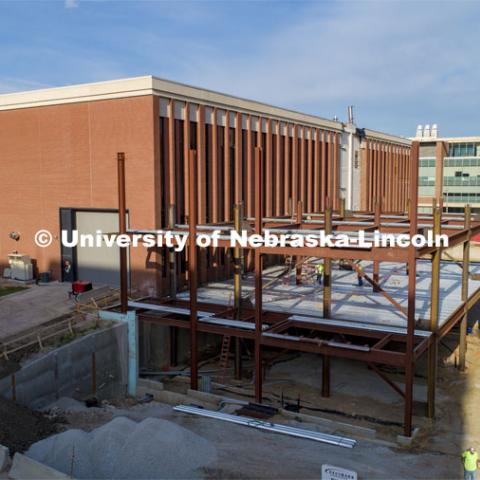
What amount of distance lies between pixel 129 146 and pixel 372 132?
82.4 feet

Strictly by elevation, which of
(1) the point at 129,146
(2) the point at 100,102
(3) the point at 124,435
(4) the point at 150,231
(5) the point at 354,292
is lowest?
(3) the point at 124,435

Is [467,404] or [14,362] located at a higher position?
[14,362]

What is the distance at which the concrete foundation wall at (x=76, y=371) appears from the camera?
667 inches

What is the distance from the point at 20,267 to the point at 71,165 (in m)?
5.42

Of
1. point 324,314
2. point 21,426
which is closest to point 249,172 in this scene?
point 324,314

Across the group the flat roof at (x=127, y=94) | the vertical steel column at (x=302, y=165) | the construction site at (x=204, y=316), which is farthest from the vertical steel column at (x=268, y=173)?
the vertical steel column at (x=302, y=165)

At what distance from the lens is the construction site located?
47.9ft

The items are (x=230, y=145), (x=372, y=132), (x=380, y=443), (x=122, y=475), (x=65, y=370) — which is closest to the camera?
(x=122, y=475)

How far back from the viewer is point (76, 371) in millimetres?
18703

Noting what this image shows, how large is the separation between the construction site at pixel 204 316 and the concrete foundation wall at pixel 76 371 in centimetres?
5

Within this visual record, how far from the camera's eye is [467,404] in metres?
20.2

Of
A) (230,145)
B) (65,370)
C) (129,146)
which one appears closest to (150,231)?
(129,146)

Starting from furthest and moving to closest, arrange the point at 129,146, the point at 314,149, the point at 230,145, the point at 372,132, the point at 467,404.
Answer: the point at 372,132
the point at 314,149
the point at 230,145
the point at 129,146
the point at 467,404

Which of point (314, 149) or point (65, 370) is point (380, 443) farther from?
point (314, 149)
